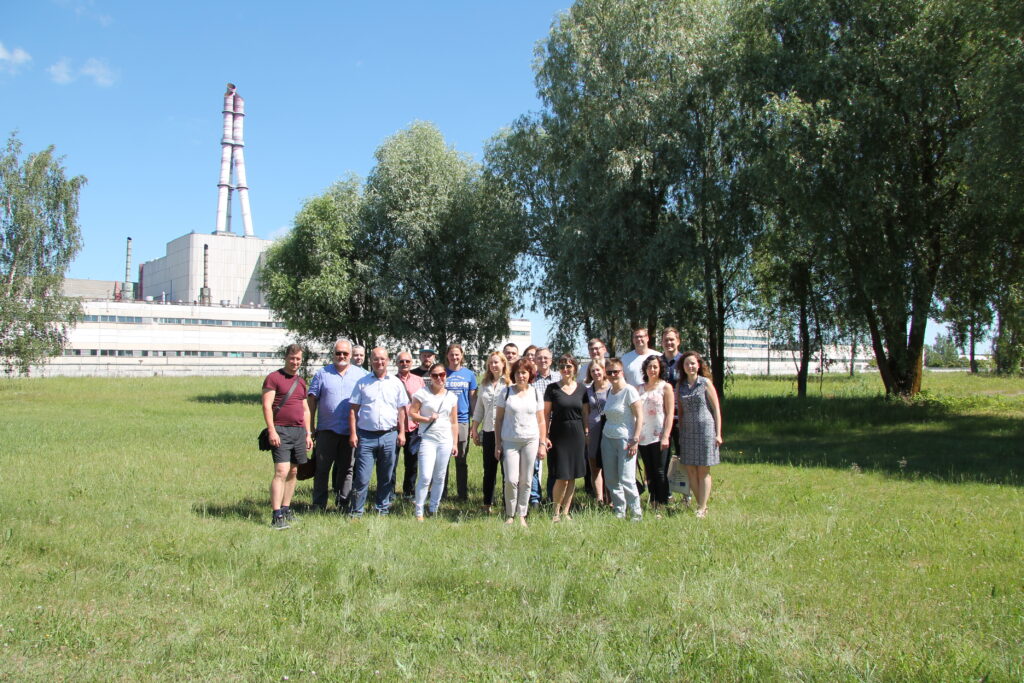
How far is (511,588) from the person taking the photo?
585 centimetres

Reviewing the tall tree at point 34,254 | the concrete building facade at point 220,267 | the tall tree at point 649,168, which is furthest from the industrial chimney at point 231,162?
the tall tree at point 649,168

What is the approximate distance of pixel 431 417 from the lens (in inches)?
342

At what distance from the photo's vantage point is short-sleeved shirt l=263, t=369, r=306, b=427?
26.9ft

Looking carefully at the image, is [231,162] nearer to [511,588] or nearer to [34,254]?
[34,254]

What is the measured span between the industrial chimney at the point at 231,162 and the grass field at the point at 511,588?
9472cm

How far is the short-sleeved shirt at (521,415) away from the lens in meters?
8.29

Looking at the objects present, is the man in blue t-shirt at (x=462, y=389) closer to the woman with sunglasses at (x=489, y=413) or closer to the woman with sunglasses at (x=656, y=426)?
the woman with sunglasses at (x=489, y=413)

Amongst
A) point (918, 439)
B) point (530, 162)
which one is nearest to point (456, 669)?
point (918, 439)

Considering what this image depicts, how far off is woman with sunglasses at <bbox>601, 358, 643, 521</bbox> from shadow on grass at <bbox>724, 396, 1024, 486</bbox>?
6039mm

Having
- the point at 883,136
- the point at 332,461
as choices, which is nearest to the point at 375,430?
the point at 332,461

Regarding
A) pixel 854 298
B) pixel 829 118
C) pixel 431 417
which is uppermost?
pixel 829 118

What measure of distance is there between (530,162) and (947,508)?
20380 millimetres

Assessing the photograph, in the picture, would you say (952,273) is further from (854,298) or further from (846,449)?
(846,449)

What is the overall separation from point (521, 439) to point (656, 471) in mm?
1812
